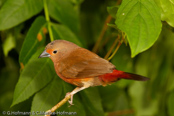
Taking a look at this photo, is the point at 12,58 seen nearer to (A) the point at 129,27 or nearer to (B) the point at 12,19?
(B) the point at 12,19

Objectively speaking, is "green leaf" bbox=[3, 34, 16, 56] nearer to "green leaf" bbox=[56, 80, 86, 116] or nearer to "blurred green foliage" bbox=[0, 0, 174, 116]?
"blurred green foliage" bbox=[0, 0, 174, 116]

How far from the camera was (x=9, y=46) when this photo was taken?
1.91 meters

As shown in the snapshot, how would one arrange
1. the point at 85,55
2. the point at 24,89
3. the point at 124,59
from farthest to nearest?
the point at 124,59 < the point at 24,89 < the point at 85,55

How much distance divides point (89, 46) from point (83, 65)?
4.70 ft

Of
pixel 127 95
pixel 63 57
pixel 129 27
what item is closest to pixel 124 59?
pixel 127 95

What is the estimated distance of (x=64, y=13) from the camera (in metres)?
1.92

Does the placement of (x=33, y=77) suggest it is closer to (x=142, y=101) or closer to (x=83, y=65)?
(x=83, y=65)

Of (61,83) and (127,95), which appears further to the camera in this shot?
(127,95)

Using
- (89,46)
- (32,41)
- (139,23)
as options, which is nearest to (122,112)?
(89,46)

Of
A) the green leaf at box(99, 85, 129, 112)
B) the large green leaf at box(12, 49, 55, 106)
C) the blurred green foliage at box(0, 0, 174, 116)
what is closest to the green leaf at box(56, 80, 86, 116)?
the blurred green foliage at box(0, 0, 174, 116)

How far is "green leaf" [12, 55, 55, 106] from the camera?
1.37m

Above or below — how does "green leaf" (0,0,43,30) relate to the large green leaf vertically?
above

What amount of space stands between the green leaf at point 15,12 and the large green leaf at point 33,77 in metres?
0.29

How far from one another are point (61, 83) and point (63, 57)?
0.23 meters
